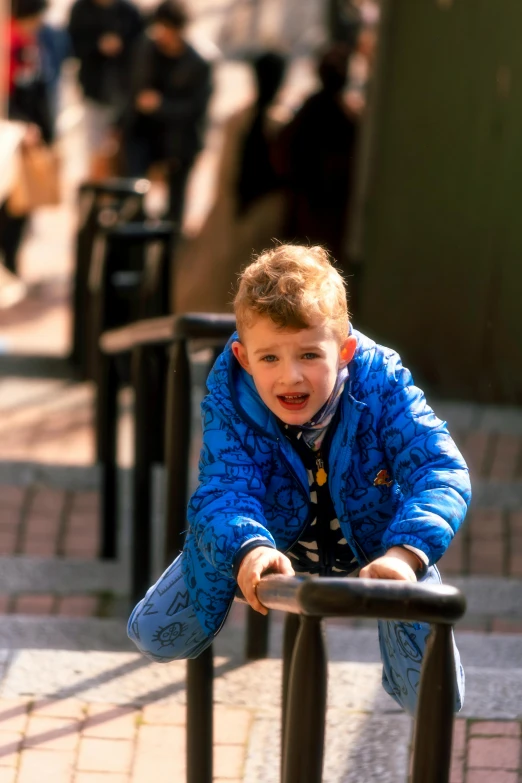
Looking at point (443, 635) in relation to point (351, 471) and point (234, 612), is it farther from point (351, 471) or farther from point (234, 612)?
point (234, 612)

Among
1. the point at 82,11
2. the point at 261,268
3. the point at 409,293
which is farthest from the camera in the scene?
the point at 82,11

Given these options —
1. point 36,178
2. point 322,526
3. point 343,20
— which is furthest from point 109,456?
point 343,20

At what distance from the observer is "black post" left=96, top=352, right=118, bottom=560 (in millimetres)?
4934

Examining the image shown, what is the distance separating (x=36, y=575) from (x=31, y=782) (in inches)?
66.5

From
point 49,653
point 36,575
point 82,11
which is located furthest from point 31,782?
point 82,11

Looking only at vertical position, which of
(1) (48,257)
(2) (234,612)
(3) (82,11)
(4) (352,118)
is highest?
(3) (82,11)

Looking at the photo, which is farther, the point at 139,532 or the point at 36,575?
the point at 36,575

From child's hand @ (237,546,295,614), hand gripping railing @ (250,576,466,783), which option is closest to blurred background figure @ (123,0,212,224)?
child's hand @ (237,546,295,614)

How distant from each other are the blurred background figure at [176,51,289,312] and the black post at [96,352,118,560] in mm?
4597

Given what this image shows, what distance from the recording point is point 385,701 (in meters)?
3.35

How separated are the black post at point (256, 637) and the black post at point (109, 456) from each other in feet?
4.20

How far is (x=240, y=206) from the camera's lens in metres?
9.73

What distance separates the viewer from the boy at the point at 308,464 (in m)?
2.30

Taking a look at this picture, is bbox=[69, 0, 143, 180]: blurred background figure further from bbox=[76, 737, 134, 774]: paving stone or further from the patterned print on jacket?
the patterned print on jacket
